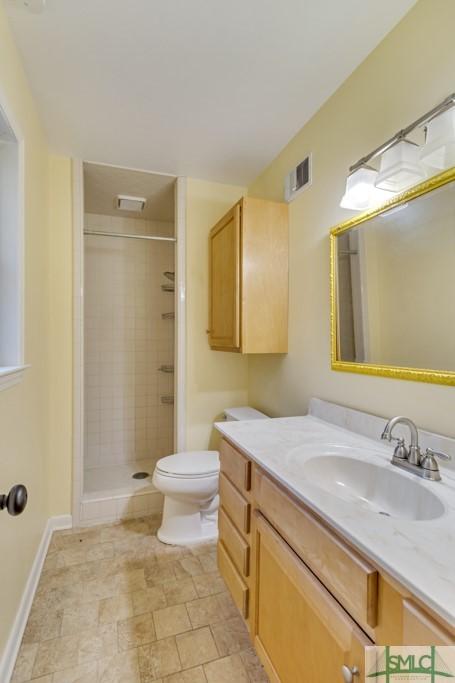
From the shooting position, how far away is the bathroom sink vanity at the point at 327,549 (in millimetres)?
576

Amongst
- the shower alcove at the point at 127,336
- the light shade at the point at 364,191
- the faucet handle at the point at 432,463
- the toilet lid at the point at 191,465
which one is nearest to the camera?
the faucet handle at the point at 432,463

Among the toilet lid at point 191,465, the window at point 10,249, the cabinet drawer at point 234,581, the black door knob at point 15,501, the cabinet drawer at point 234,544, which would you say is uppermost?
the window at point 10,249

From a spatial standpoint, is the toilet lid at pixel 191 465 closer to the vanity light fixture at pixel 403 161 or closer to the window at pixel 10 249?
the window at pixel 10 249

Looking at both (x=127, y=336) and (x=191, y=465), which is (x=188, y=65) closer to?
(x=191, y=465)

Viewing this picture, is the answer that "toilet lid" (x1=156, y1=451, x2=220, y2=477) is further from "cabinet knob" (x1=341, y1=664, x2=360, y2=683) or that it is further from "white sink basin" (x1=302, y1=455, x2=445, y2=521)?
"cabinet knob" (x1=341, y1=664, x2=360, y2=683)

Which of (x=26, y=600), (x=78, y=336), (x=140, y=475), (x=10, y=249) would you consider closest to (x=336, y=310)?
(x=10, y=249)

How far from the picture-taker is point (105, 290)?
2957 mm

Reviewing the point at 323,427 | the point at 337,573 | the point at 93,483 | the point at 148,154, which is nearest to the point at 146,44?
the point at 148,154

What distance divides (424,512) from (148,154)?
2.28m

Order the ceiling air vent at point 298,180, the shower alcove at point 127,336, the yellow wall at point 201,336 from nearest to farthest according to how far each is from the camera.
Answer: the ceiling air vent at point 298,180
the yellow wall at point 201,336
the shower alcove at point 127,336

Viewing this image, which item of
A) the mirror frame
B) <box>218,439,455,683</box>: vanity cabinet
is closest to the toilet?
<box>218,439,455,683</box>: vanity cabinet

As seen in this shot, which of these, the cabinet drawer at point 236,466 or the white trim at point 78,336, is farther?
the white trim at point 78,336

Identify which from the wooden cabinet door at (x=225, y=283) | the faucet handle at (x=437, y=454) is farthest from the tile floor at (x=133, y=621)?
the wooden cabinet door at (x=225, y=283)

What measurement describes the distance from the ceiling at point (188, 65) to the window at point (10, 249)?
1.50 ft
